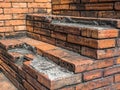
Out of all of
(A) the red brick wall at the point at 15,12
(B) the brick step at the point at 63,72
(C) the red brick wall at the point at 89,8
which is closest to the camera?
(B) the brick step at the point at 63,72

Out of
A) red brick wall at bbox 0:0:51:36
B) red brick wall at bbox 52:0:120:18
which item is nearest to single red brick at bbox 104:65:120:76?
red brick wall at bbox 52:0:120:18

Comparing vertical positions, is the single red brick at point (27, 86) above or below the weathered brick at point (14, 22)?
below

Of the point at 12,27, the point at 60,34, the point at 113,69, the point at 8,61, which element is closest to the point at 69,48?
the point at 60,34

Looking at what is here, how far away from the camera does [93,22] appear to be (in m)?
2.32

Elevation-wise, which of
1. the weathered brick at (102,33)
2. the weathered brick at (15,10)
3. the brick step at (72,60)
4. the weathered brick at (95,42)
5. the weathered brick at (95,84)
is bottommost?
the weathered brick at (95,84)

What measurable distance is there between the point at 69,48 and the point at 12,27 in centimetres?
151

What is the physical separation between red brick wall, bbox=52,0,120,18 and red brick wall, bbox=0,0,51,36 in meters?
0.43

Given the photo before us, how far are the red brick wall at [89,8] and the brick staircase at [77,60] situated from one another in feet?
0.76

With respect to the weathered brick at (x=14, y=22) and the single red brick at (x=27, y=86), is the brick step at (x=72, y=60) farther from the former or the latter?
the weathered brick at (x=14, y=22)

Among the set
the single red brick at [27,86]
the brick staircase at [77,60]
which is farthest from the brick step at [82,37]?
the single red brick at [27,86]

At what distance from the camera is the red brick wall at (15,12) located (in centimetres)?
350

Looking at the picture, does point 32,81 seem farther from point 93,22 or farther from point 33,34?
point 33,34

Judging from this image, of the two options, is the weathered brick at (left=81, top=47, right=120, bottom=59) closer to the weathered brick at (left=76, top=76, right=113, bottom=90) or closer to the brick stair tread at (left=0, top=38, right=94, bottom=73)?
the brick stair tread at (left=0, top=38, right=94, bottom=73)

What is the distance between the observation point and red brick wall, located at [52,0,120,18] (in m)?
2.37
